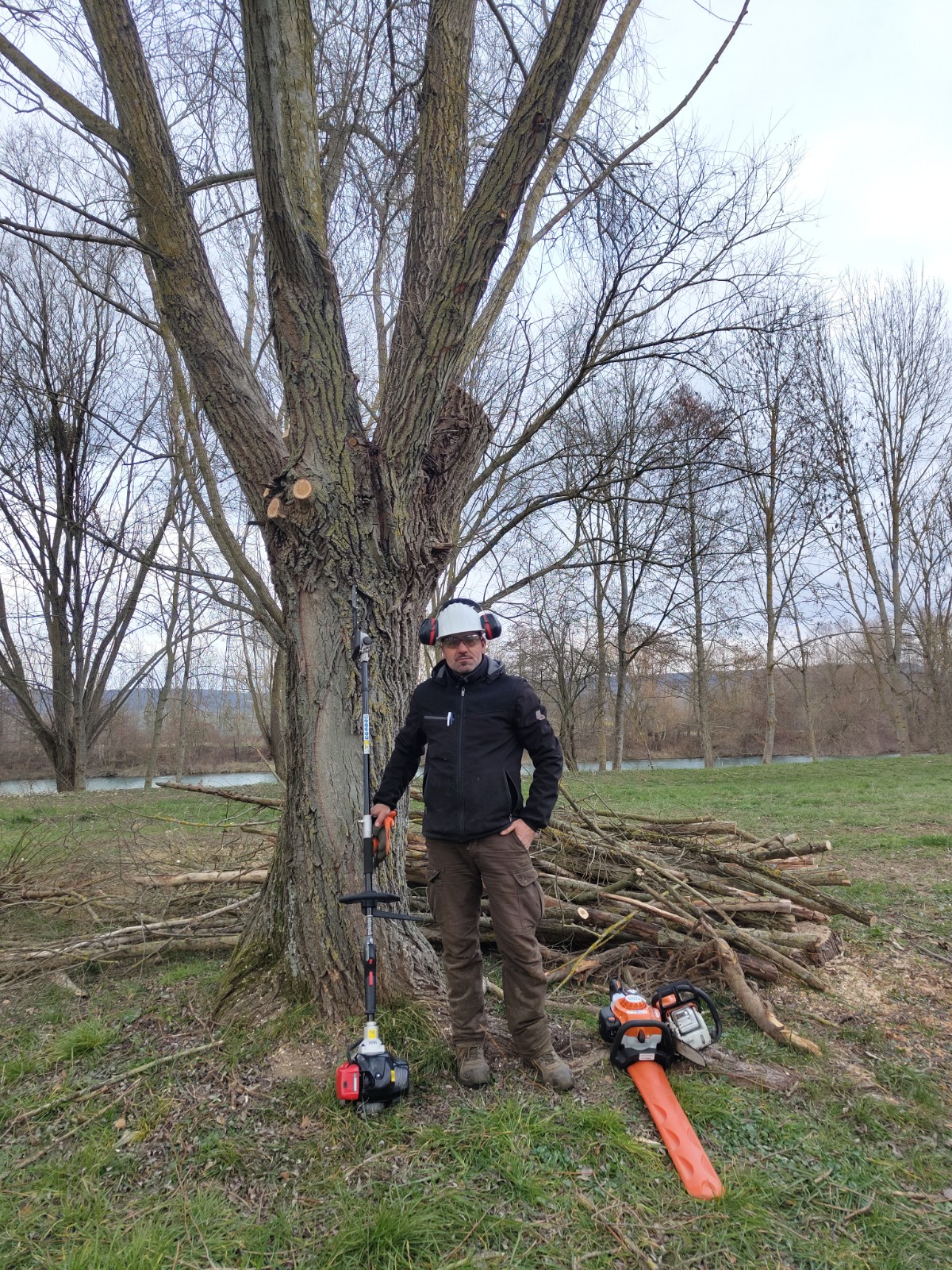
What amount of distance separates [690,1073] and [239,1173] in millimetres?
1899

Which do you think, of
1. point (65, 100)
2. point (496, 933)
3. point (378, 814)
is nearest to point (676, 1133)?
A: point (496, 933)

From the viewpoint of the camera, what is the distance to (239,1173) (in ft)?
7.98

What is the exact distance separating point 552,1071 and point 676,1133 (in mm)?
530

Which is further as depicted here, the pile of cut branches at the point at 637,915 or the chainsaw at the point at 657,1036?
the pile of cut branches at the point at 637,915

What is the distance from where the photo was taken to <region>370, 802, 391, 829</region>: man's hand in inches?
125

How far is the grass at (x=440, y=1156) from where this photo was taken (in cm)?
214

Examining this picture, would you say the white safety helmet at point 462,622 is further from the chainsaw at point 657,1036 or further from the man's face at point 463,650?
the chainsaw at point 657,1036

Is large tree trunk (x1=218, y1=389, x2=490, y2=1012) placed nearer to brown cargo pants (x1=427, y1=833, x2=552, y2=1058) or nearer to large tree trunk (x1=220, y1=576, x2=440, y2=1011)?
large tree trunk (x1=220, y1=576, x2=440, y2=1011)

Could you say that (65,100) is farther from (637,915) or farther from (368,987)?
(637,915)

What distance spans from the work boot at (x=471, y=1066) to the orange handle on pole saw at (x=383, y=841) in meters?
0.88

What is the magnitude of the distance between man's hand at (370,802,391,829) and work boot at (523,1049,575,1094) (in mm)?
1203

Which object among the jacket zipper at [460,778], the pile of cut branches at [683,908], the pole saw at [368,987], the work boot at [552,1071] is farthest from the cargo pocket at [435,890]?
the pile of cut branches at [683,908]

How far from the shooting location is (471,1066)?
2934mm

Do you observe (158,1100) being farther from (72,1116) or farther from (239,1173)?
(239,1173)
